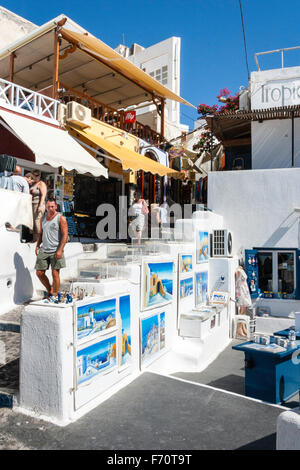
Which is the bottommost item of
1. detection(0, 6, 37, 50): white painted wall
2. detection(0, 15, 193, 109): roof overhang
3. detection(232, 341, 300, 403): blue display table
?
detection(232, 341, 300, 403): blue display table

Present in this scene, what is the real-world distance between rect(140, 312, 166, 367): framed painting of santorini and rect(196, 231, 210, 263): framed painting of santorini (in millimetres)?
2992

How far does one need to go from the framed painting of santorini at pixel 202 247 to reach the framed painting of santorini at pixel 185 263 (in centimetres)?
65

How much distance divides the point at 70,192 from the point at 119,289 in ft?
24.9

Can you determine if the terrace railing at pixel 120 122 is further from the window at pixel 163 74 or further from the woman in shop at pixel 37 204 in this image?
the window at pixel 163 74

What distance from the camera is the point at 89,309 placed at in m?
5.00

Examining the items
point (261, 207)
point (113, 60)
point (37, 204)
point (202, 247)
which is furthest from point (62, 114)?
point (261, 207)

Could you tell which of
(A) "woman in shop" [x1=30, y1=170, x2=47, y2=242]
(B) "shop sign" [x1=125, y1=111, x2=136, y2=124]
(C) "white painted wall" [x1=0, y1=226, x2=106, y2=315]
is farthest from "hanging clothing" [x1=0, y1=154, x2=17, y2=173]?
(B) "shop sign" [x1=125, y1=111, x2=136, y2=124]

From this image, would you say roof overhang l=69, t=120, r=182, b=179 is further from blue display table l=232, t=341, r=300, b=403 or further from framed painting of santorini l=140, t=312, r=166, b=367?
blue display table l=232, t=341, r=300, b=403

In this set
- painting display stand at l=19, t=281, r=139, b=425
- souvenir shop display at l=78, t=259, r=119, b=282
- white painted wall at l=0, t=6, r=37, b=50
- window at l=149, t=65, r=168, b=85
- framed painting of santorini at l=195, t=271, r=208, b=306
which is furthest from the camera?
window at l=149, t=65, r=168, b=85

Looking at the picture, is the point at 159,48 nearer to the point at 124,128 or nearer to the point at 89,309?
the point at 124,128

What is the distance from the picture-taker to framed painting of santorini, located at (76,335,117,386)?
4770 millimetres

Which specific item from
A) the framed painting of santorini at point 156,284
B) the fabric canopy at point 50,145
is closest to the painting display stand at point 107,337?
Answer: the framed painting of santorini at point 156,284

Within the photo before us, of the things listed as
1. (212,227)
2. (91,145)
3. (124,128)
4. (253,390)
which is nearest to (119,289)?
(253,390)

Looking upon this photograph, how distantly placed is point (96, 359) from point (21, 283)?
11.0ft
